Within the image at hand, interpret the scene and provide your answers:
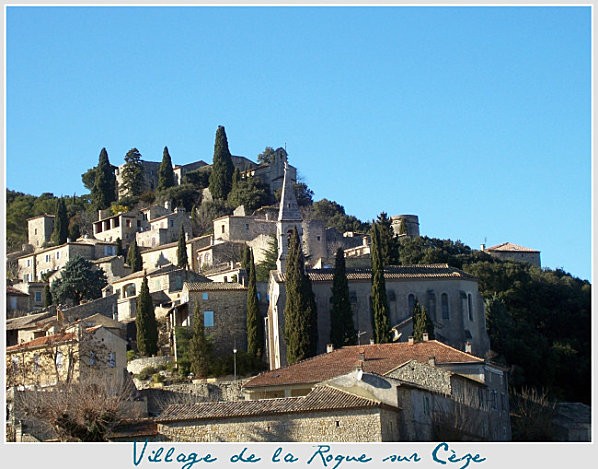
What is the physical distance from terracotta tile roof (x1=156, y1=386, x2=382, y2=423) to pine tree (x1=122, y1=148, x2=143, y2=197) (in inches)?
2814

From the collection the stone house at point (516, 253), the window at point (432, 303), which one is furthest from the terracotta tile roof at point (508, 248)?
the window at point (432, 303)

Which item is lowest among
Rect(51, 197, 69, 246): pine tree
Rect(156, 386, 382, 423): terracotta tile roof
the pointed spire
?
Rect(156, 386, 382, 423): terracotta tile roof

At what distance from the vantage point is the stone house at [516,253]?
9500 cm

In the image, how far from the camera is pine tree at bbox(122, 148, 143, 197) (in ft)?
369

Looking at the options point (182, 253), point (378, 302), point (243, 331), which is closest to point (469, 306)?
point (378, 302)

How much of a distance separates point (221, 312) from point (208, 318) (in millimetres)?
740

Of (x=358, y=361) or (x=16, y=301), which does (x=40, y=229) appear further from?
(x=358, y=361)

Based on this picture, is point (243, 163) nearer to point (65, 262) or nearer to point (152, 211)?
point (152, 211)

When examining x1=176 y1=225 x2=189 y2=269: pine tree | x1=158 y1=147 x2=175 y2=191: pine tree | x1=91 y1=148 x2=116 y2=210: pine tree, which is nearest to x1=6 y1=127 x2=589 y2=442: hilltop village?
x1=176 y1=225 x2=189 y2=269: pine tree

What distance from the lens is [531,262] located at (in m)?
96.2

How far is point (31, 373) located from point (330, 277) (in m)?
16.6

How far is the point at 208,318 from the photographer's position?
63.6 m

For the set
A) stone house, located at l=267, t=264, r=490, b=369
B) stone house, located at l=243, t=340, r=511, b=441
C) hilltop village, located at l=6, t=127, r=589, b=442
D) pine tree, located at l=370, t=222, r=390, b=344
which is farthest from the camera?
stone house, located at l=267, t=264, r=490, b=369

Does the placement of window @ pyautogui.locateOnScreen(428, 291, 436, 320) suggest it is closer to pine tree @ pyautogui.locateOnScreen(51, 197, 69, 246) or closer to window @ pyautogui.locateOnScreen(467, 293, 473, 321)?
window @ pyautogui.locateOnScreen(467, 293, 473, 321)
